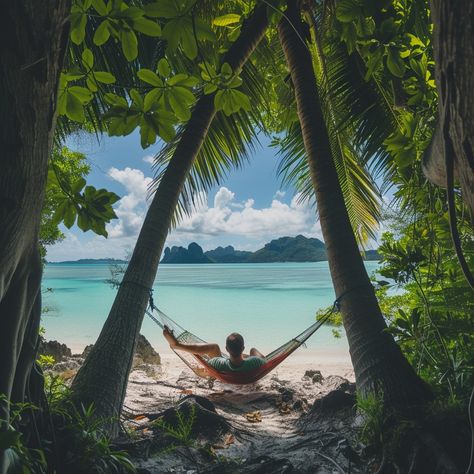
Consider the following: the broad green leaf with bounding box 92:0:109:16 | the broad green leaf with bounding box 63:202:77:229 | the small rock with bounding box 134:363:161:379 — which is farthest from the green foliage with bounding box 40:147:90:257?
the broad green leaf with bounding box 92:0:109:16

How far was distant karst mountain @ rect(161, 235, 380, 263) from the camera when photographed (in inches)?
2003

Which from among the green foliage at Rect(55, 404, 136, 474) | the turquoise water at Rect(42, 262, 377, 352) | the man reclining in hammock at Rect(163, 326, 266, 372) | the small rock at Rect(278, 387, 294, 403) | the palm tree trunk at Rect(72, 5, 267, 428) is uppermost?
the palm tree trunk at Rect(72, 5, 267, 428)

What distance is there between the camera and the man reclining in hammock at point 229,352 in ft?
10.1

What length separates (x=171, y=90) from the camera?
798 millimetres

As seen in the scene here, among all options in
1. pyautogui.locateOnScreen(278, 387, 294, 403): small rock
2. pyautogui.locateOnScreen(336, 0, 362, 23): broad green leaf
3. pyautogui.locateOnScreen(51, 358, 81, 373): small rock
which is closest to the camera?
pyautogui.locateOnScreen(336, 0, 362, 23): broad green leaf

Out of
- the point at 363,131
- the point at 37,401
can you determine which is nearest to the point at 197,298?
the point at 363,131

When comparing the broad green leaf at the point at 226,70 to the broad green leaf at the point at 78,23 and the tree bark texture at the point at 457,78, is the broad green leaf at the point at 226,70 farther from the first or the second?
the tree bark texture at the point at 457,78

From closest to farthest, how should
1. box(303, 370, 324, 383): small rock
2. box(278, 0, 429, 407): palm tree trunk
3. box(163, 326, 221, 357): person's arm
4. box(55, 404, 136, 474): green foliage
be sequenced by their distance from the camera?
box(55, 404, 136, 474): green foliage < box(278, 0, 429, 407): palm tree trunk < box(163, 326, 221, 357): person's arm < box(303, 370, 324, 383): small rock

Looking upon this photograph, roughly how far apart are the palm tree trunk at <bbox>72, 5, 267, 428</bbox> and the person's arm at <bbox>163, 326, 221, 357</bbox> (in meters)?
1.36

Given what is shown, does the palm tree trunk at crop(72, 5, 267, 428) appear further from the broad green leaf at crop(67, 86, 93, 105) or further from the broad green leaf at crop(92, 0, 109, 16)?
the broad green leaf at crop(92, 0, 109, 16)

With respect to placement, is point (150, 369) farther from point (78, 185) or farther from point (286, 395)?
point (78, 185)

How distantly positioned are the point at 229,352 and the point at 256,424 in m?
0.99

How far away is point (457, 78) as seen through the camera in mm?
441

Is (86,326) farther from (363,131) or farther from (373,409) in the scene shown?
(373,409)
